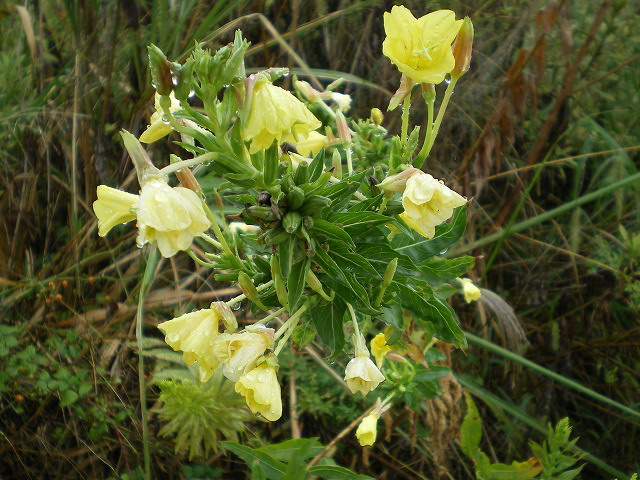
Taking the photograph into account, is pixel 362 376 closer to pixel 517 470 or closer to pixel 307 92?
pixel 307 92

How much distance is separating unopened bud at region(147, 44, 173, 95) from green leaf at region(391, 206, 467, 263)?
20.0 inches

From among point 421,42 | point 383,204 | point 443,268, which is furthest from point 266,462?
point 421,42

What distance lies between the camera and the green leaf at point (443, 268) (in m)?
1.07

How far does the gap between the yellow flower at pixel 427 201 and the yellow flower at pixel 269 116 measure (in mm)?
164

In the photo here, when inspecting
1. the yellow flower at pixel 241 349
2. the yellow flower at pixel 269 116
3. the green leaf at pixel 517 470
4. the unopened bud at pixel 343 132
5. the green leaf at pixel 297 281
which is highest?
the yellow flower at pixel 269 116

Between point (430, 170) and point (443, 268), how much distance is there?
1.06m

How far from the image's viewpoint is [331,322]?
97 centimetres

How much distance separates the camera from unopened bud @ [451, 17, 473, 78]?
85 centimetres

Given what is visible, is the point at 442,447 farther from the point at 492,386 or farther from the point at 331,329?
the point at 331,329

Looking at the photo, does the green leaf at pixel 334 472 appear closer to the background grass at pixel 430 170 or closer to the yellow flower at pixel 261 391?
the background grass at pixel 430 170

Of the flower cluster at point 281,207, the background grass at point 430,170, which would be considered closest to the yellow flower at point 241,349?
the flower cluster at point 281,207

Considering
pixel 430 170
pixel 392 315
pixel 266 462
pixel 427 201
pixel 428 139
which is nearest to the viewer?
pixel 427 201

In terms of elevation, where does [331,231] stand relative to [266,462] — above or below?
above

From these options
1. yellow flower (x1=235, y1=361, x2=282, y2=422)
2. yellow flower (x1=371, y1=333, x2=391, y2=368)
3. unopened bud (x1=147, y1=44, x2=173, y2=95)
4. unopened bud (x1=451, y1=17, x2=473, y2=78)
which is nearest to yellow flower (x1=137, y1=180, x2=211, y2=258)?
unopened bud (x1=147, y1=44, x2=173, y2=95)
